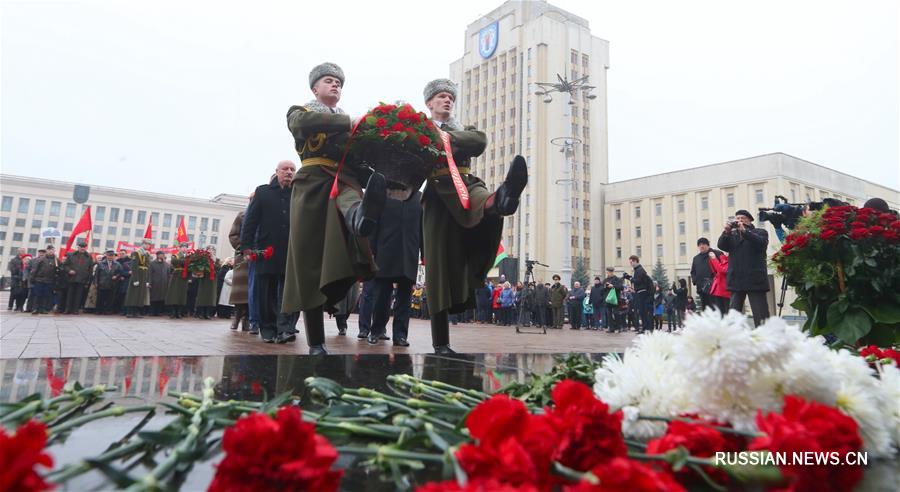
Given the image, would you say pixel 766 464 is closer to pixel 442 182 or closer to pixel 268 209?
pixel 442 182

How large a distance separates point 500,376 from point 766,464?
181cm

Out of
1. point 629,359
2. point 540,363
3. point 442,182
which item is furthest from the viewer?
point 442,182

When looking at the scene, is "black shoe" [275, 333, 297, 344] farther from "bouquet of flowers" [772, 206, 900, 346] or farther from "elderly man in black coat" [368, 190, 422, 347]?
"bouquet of flowers" [772, 206, 900, 346]

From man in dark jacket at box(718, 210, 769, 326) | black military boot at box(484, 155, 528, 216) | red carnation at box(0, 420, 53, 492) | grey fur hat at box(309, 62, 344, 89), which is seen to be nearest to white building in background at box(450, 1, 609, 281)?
man in dark jacket at box(718, 210, 769, 326)

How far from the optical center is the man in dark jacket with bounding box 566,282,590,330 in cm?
1969

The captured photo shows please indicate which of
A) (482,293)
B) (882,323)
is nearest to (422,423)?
(882,323)

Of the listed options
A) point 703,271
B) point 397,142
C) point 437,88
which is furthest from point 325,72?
point 703,271

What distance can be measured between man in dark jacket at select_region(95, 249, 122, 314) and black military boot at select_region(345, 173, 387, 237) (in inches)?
543

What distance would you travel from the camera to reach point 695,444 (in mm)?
994

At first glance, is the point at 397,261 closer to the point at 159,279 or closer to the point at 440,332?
the point at 440,332

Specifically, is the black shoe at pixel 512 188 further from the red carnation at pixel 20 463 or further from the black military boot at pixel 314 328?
the red carnation at pixel 20 463

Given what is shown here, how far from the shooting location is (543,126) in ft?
200

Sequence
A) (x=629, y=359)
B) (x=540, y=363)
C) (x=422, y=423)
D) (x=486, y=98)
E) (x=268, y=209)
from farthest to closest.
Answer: (x=486, y=98)
(x=268, y=209)
(x=540, y=363)
(x=629, y=359)
(x=422, y=423)

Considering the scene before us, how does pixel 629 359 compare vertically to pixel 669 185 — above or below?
below
